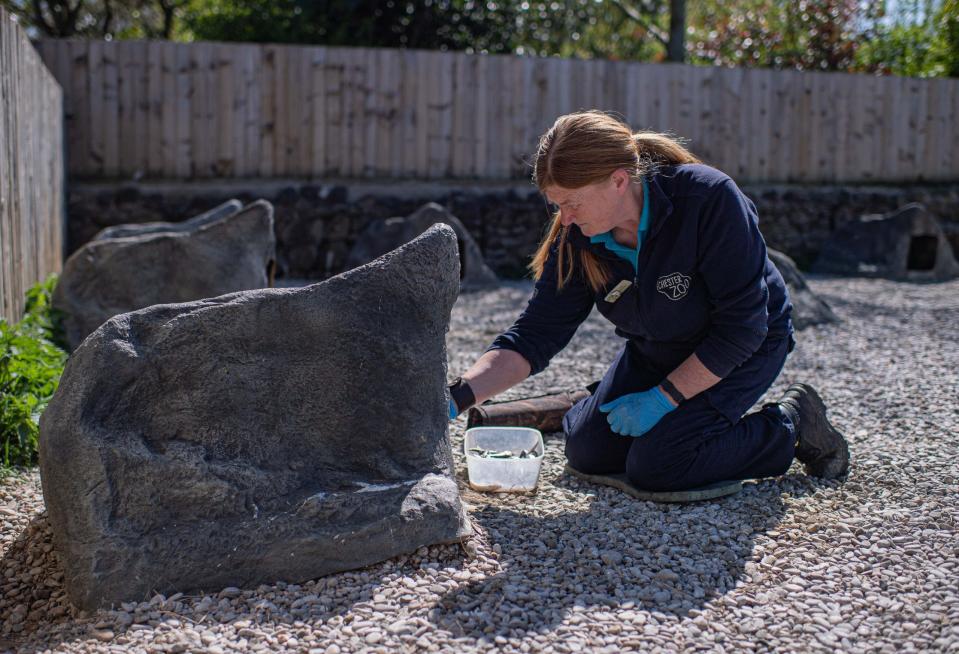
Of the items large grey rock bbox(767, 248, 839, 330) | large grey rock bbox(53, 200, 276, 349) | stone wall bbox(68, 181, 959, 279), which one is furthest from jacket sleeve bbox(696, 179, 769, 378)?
stone wall bbox(68, 181, 959, 279)

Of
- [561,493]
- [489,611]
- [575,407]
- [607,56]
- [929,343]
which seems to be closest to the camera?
[489,611]

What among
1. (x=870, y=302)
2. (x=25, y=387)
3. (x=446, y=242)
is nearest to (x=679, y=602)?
(x=446, y=242)

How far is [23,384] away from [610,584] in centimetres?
273

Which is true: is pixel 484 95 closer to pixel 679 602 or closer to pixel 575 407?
pixel 575 407

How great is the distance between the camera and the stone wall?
8594 millimetres

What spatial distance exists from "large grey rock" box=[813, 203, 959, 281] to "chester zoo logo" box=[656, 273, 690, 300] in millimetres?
7352

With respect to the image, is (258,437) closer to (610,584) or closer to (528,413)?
(610,584)

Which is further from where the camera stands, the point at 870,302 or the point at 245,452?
the point at 870,302

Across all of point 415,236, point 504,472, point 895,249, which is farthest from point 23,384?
point 895,249

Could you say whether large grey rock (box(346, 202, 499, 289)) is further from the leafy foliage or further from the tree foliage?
the leafy foliage

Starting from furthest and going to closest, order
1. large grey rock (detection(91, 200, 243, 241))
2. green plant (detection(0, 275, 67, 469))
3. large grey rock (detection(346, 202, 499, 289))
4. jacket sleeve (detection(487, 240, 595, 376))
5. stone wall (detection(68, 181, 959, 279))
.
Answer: stone wall (detection(68, 181, 959, 279)) < large grey rock (detection(346, 202, 499, 289)) < large grey rock (detection(91, 200, 243, 241)) < green plant (detection(0, 275, 67, 469)) < jacket sleeve (detection(487, 240, 595, 376))

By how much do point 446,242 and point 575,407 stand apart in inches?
47.6

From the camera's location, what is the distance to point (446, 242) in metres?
2.88

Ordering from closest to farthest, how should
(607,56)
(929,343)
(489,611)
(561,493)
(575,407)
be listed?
1. (489,611)
2. (561,493)
3. (575,407)
4. (929,343)
5. (607,56)
